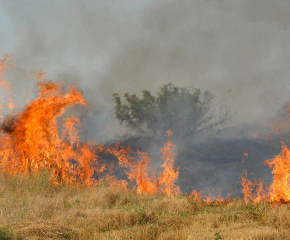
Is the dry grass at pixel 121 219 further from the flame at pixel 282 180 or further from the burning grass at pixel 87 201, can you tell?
the flame at pixel 282 180

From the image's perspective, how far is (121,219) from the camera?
571 cm

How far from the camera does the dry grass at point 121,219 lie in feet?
15.0

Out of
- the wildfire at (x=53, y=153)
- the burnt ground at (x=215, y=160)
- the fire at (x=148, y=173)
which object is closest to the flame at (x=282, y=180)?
the wildfire at (x=53, y=153)

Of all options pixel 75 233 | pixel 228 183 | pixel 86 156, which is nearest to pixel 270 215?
pixel 75 233

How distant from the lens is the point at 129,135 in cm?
2395

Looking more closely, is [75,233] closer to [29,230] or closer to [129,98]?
[29,230]

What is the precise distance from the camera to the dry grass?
4586mm

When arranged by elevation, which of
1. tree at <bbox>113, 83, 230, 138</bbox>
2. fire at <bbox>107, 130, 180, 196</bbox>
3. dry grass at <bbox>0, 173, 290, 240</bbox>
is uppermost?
tree at <bbox>113, 83, 230, 138</bbox>

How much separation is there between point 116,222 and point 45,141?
8591 millimetres

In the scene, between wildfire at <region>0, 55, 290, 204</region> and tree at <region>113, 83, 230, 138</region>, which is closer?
wildfire at <region>0, 55, 290, 204</region>

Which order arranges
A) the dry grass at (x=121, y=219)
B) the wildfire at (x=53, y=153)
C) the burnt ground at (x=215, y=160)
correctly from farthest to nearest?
the burnt ground at (x=215, y=160) < the wildfire at (x=53, y=153) < the dry grass at (x=121, y=219)

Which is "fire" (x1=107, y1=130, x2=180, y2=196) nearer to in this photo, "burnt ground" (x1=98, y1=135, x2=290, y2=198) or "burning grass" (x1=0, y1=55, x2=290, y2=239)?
"burning grass" (x1=0, y1=55, x2=290, y2=239)

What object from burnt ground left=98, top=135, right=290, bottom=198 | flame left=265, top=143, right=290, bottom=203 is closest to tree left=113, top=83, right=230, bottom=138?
burnt ground left=98, top=135, right=290, bottom=198

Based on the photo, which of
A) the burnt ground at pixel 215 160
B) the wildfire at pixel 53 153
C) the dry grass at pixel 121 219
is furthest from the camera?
the burnt ground at pixel 215 160
